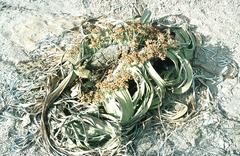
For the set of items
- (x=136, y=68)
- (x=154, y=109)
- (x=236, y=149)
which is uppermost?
(x=136, y=68)

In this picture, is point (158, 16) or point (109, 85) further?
point (158, 16)

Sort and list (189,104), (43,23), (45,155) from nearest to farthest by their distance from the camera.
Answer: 1. (45,155)
2. (189,104)
3. (43,23)

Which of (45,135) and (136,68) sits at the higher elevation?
(136,68)

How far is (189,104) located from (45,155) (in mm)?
675

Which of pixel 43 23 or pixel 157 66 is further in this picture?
pixel 43 23

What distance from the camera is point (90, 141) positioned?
224cm

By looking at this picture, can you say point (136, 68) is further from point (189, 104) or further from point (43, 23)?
point (43, 23)

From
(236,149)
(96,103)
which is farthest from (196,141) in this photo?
(96,103)

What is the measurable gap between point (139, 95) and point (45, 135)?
0.43 meters

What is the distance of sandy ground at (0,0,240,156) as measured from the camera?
225cm

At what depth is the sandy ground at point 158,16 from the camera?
2.25 metres

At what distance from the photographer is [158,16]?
279 centimetres

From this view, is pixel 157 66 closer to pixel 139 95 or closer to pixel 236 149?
pixel 139 95

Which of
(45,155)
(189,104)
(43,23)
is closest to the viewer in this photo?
(45,155)
